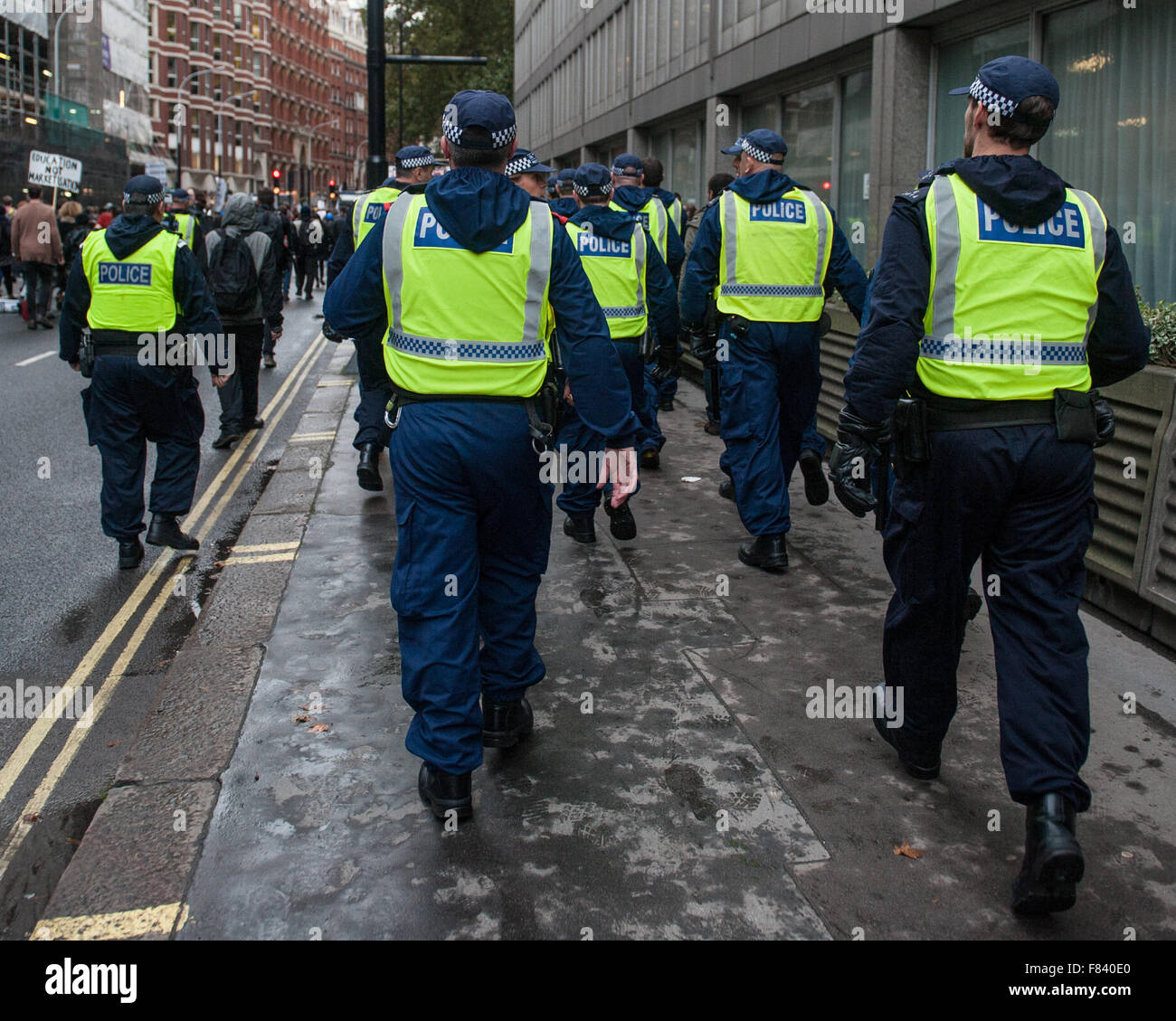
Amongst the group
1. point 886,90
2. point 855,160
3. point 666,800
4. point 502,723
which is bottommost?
point 666,800

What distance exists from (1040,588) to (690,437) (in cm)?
725

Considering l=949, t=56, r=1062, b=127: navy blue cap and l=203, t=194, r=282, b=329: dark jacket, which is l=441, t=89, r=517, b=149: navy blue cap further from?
l=203, t=194, r=282, b=329: dark jacket

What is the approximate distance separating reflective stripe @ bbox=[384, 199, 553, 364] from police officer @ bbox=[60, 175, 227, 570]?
11.2 feet

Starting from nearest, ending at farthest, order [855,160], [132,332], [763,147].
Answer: [763,147]
[132,332]
[855,160]

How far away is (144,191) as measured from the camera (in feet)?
21.5

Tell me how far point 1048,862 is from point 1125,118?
218 inches

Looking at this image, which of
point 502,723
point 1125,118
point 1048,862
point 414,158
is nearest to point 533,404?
point 502,723

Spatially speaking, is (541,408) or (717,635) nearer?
(541,408)

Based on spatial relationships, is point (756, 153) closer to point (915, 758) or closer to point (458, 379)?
point (458, 379)

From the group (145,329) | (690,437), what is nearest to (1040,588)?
(145,329)

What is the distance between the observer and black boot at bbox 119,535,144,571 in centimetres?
666

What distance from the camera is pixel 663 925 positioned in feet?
10.1
